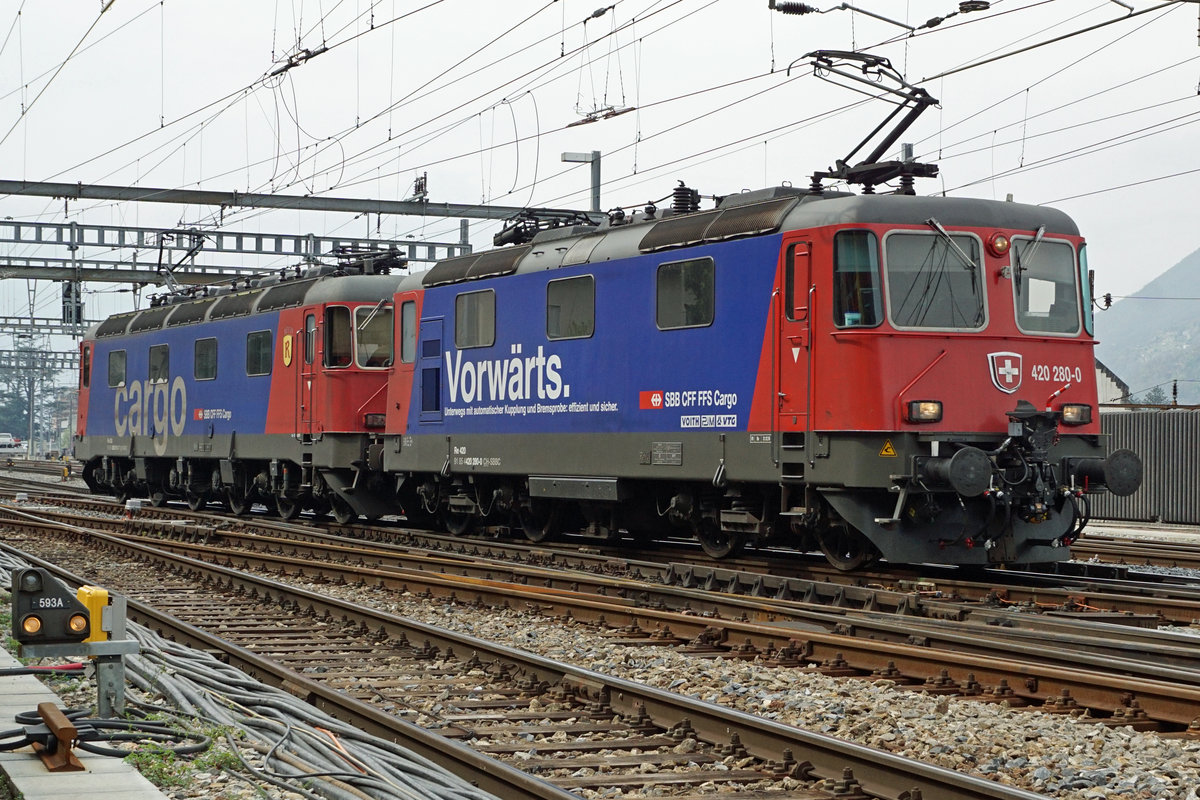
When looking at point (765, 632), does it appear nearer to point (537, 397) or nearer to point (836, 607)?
point (836, 607)

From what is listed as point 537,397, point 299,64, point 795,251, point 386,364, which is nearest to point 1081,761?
point 795,251

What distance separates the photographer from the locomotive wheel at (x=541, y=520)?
58.6ft

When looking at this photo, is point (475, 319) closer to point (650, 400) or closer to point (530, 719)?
point (650, 400)

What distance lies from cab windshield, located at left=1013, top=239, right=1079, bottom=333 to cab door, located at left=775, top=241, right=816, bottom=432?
2.01m

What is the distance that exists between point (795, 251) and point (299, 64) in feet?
39.4

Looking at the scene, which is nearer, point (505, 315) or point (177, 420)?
point (505, 315)

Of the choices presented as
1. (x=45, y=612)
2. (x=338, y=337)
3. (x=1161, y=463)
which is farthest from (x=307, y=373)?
(x=1161, y=463)

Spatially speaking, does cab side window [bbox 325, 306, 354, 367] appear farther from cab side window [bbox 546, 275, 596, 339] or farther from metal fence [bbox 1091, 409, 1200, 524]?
metal fence [bbox 1091, 409, 1200, 524]

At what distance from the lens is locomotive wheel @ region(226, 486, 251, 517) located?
25.2 metres

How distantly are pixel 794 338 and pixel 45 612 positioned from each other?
26.0ft

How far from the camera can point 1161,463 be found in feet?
85.0

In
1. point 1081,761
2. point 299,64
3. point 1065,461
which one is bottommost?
point 1081,761

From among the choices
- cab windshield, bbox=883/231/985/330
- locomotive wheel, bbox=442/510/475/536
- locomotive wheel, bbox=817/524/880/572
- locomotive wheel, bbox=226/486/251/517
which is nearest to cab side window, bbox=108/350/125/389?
locomotive wheel, bbox=226/486/251/517

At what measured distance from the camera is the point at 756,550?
52.6 feet
